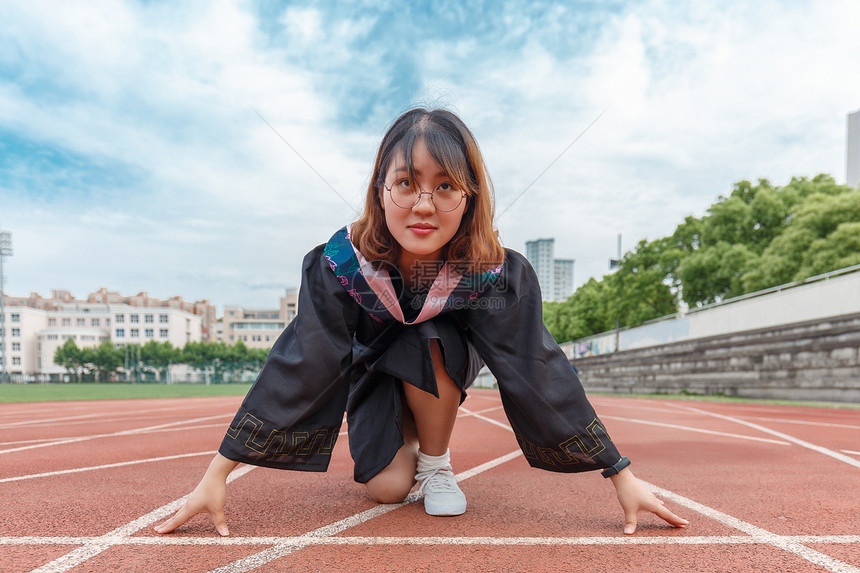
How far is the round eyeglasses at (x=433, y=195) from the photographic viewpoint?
2256 millimetres

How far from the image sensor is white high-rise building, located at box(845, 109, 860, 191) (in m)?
46.0

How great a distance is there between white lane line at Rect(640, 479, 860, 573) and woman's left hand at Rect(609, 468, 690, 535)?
26 centimetres

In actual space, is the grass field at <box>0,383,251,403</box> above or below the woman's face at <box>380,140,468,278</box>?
below

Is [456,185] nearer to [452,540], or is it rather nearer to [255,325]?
[452,540]

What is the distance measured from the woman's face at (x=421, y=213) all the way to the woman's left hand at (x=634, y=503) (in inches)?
48.7

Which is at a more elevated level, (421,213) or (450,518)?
(421,213)

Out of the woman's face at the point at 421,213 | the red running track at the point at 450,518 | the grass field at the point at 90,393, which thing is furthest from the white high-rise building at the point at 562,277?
the woman's face at the point at 421,213

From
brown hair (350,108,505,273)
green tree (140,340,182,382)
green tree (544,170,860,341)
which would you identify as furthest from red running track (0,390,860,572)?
green tree (140,340,182,382)

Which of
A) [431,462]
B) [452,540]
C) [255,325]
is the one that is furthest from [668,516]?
[255,325]

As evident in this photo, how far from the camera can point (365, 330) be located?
2611mm

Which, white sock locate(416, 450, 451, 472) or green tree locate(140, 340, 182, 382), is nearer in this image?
white sock locate(416, 450, 451, 472)

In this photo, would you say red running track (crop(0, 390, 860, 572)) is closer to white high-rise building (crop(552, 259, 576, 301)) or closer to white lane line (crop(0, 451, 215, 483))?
white lane line (crop(0, 451, 215, 483))

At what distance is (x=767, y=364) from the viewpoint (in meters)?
13.9

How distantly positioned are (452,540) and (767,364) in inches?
580
